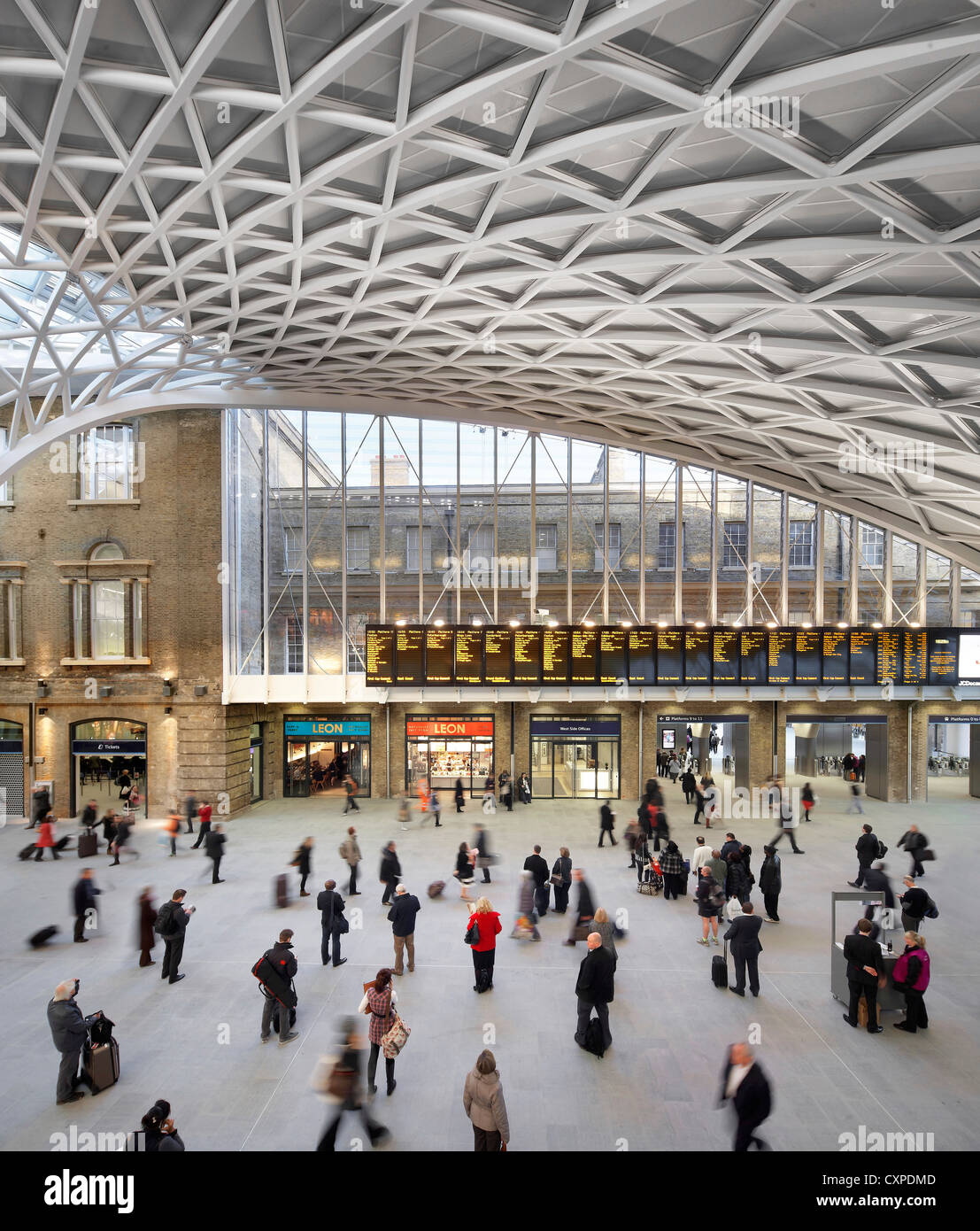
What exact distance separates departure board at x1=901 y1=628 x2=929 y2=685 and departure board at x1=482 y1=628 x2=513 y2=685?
13.5 meters

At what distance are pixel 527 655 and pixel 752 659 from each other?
754 centimetres

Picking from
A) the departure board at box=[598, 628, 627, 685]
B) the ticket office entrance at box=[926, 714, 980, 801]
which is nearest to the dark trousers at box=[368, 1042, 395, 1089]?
the departure board at box=[598, 628, 627, 685]

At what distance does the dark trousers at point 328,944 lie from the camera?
34.4ft

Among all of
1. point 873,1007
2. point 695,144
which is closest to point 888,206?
point 695,144

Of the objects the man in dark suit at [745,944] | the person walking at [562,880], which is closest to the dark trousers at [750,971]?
the man in dark suit at [745,944]

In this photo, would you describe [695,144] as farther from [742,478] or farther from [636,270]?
[742,478]

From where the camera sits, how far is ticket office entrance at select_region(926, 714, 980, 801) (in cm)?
2480

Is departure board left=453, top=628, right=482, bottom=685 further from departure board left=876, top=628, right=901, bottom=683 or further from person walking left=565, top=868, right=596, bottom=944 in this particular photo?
departure board left=876, top=628, right=901, bottom=683

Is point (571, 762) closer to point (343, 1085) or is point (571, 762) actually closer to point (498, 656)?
point (498, 656)

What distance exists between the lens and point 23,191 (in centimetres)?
1038

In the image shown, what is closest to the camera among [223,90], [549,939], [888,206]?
[223,90]

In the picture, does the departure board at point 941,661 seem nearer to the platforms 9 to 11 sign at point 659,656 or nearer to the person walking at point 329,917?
the platforms 9 to 11 sign at point 659,656

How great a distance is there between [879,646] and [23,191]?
983 inches

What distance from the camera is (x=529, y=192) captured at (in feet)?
33.8
